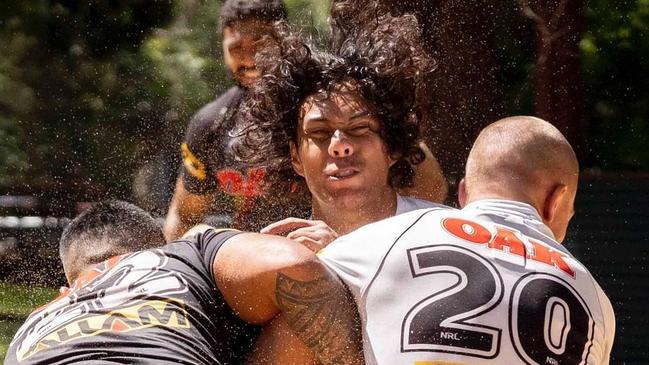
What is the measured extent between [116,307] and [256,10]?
2.33 m

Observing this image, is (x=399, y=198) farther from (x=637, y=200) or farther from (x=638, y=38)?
(x=638, y=38)

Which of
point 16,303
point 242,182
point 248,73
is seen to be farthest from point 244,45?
point 16,303

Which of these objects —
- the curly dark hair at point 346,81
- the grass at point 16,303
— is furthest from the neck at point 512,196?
the grass at point 16,303

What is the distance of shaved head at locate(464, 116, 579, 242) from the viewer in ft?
10.1

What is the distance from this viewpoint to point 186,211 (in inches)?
208

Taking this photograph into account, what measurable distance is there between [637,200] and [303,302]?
4068mm

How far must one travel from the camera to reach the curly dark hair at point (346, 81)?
4.04m

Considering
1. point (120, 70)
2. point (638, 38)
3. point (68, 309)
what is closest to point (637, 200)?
point (638, 38)

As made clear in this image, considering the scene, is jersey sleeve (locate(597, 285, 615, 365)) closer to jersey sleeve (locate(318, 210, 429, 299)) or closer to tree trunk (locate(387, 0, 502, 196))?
jersey sleeve (locate(318, 210, 429, 299))

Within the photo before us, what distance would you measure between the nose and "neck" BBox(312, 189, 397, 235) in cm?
14

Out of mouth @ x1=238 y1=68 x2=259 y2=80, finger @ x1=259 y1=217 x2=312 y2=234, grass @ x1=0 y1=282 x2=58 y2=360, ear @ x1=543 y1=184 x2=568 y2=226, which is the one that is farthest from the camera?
grass @ x1=0 y1=282 x2=58 y2=360

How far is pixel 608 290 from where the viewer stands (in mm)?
6613

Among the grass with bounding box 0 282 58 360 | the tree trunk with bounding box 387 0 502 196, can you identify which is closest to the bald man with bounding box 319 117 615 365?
the tree trunk with bounding box 387 0 502 196

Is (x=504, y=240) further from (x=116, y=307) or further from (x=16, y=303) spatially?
(x=16, y=303)
